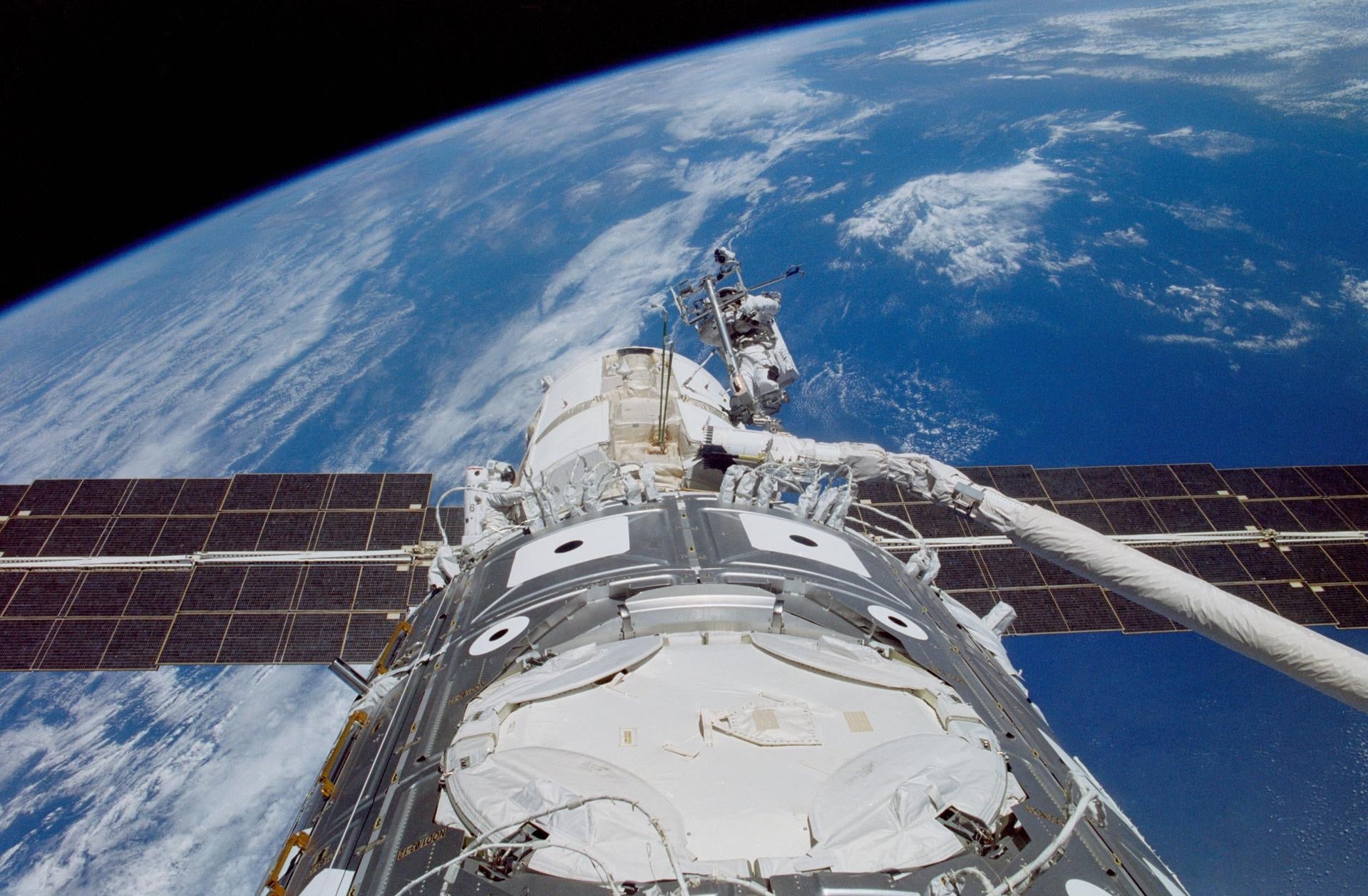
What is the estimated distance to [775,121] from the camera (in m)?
36.2

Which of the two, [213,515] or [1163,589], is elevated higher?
[1163,589]

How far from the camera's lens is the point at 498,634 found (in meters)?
4.19

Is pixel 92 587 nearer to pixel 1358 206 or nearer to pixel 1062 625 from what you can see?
pixel 1062 625

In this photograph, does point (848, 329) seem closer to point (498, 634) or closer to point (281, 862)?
point (498, 634)

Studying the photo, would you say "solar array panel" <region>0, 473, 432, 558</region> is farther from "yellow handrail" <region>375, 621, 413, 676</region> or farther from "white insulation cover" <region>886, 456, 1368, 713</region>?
"white insulation cover" <region>886, 456, 1368, 713</region>

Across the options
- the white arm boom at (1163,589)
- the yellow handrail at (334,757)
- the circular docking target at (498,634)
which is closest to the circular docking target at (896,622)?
the white arm boom at (1163,589)

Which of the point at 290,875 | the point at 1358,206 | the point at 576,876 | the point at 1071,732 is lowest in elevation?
the point at 1071,732

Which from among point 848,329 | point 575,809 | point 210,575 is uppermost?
point 575,809

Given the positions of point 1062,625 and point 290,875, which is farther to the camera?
point 1062,625

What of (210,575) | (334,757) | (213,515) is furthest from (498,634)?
(213,515)

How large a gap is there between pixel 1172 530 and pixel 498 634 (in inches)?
424

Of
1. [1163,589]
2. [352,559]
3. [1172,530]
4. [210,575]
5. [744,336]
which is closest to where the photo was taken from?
[1163,589]

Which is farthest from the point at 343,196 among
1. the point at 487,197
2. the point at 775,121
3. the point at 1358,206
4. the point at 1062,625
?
the point at 1358,206

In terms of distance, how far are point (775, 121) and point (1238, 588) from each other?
33.5m
